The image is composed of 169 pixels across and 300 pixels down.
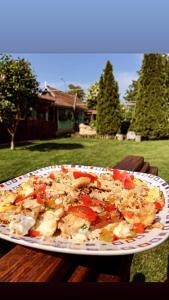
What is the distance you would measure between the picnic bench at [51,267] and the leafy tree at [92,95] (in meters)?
0.78

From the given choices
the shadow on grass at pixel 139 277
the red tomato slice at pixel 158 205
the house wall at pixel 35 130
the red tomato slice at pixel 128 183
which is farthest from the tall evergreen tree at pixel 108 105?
the red tomato slice at pixel 158 205

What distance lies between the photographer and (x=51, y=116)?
1173 millimetres

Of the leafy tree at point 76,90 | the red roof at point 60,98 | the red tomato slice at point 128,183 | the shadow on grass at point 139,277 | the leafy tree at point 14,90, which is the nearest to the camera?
the red tomato slice at point 128,183

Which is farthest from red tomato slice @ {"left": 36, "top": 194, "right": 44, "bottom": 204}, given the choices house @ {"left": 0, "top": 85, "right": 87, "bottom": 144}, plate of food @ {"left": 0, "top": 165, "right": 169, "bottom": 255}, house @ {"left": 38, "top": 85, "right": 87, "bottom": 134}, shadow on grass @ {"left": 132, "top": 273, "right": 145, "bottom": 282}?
house @ {"left": 38, "top": 85, "right": 87, "bottom": 134}

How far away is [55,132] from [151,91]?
310 millimetres

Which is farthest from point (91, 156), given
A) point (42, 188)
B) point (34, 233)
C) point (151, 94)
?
point (34, 233)

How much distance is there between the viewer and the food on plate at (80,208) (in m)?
0.29

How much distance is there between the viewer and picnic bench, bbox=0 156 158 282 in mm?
234

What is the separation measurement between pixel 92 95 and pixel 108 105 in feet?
0.20

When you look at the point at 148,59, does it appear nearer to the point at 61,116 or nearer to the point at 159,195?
the point at 61,116

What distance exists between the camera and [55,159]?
964mm

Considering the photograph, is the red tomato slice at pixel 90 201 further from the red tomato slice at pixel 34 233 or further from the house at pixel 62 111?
the house at pixel 62 111

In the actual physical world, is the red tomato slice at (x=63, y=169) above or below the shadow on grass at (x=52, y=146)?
above

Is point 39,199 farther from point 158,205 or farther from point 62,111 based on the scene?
point 62,111
